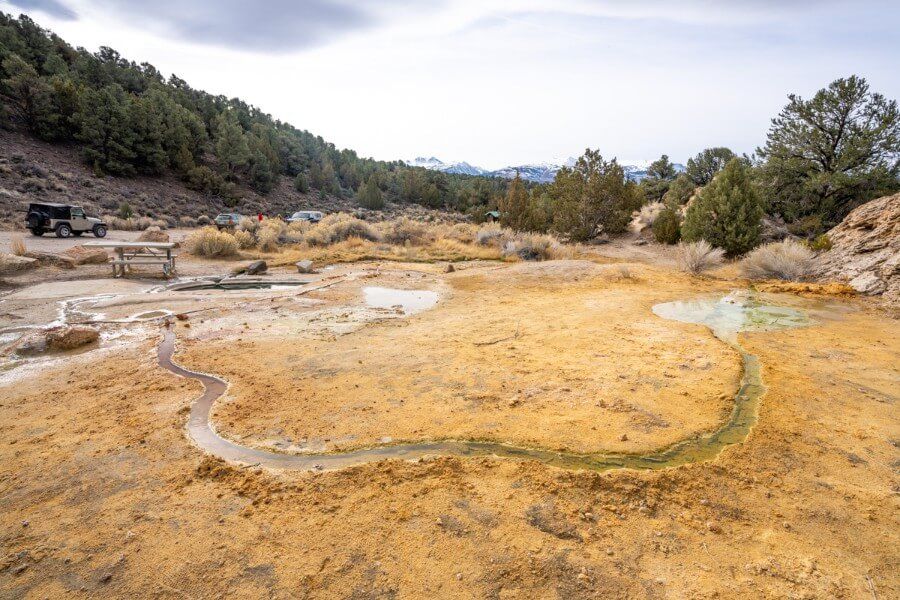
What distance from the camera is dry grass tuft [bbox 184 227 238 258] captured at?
17359 mm

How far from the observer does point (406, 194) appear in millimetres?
66938

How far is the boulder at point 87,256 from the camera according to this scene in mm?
13569

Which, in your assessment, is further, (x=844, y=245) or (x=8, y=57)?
(x=8, y=57)

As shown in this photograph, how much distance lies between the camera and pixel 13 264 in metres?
11.5

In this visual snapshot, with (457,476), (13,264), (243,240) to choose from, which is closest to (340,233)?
(243,240)

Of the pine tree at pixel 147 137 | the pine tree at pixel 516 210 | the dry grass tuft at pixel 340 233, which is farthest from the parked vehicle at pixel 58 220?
the pine tree at pixel 516 210

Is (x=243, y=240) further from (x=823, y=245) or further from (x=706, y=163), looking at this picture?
(x=706, y=163)

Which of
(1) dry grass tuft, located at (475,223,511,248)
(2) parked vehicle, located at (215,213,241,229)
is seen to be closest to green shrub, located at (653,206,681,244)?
(1) dry grass tuft, located at (475,223,511,248)

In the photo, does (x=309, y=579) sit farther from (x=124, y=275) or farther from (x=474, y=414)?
(x=124, y=275)

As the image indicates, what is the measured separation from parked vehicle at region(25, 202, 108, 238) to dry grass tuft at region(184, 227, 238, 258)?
349 inches

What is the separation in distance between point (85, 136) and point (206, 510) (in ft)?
162

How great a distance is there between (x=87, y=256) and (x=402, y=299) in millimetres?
11575

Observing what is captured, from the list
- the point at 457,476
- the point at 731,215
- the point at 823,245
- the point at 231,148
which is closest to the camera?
the point at 457,476

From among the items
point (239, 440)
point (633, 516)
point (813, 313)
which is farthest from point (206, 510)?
point (813, 313)
